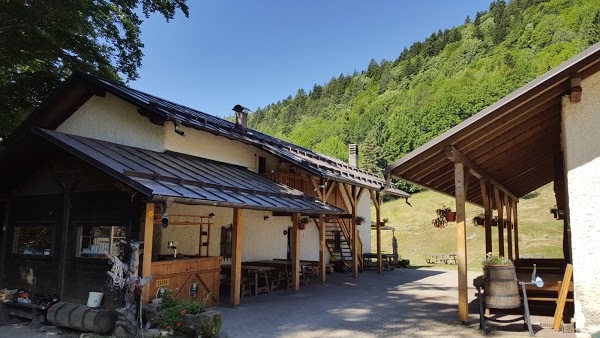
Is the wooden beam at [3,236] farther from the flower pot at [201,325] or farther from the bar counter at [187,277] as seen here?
the flower pot at [201,325]

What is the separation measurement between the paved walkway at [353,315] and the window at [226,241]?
226 cm

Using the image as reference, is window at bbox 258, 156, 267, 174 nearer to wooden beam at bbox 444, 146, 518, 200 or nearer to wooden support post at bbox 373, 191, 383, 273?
wooden support post at bbox 373, 191, 383, 273

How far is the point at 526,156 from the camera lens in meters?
11.2

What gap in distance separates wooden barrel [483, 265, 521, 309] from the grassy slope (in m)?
15.8

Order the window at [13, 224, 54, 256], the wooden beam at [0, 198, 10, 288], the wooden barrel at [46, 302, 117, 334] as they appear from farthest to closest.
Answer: the wooden beam at [0, 198, 10, 288] < the window at [13, 224, 54, 256] < the wooden barrel at [46, 302, 117, 334]

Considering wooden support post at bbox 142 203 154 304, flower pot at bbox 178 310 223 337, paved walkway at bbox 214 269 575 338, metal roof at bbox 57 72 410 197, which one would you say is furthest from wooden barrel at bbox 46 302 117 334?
metal roof at bbox 57 72 410 197

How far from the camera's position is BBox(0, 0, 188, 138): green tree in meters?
12.3

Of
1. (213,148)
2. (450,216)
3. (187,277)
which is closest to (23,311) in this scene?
(187,277)

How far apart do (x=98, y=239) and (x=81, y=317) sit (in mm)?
1794

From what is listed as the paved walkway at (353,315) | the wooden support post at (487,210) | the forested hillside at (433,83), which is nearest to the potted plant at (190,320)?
the paved walkway at (353,315)

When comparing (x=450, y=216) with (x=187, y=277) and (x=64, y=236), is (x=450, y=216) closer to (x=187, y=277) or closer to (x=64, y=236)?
(x=187, y=277)

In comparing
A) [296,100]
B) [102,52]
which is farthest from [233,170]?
[296,100]

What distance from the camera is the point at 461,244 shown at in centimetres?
820

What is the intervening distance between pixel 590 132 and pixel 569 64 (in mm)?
1271
